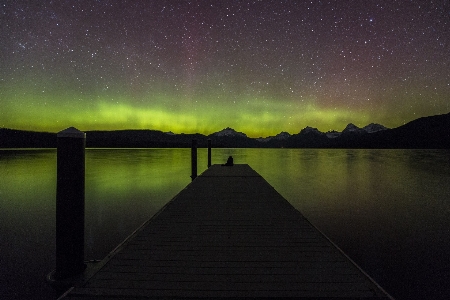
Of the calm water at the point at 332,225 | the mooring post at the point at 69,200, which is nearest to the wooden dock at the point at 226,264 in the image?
the mooring post at the point at 69,200

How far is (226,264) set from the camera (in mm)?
3365

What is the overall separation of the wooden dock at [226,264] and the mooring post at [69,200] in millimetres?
571

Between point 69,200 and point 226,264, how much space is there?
2194 millimetres

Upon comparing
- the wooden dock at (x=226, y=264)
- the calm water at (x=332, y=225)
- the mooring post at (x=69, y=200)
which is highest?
the mooring post at (x=69, y=200)

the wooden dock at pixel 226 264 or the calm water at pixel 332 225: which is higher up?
the wooden dock at pixel 226 264

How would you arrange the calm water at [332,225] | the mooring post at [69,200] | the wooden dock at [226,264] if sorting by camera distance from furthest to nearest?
1. the calm water at [332,225]
2. the mooring post at [69,200]
3. the wooden dock at [226,264]

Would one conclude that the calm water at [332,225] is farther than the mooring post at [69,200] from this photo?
Yes

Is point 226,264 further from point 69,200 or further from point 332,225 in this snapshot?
point 332,225

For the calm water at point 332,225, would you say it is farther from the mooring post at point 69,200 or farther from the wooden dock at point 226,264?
the wooden dock at point 226,264

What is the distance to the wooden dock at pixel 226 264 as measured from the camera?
2.77m

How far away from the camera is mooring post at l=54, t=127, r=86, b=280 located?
134 inches

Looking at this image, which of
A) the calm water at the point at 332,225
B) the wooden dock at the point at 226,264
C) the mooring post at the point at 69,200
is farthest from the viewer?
the calm water at the point at 332,225

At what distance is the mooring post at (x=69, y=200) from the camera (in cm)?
342

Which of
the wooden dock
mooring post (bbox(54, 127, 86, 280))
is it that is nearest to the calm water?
mooring post (bbox(54, 127, 86, 280))
